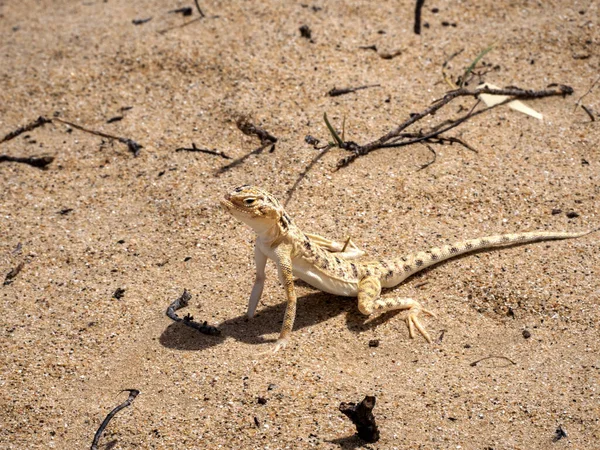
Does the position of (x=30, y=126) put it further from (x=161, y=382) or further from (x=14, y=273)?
(x=161, y=382)

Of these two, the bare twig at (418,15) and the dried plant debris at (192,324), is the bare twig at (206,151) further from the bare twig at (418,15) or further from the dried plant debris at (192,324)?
the bare twig at (418,15)

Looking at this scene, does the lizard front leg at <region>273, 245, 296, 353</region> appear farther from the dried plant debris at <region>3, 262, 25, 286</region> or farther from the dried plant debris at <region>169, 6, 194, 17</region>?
the dried plant debris at <region>169, 6, 194, 17</region>

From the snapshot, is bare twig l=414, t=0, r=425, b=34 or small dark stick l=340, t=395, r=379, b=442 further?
bare twig l=414, t=0, r=425, b=34

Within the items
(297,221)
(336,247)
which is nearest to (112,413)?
(336,247)

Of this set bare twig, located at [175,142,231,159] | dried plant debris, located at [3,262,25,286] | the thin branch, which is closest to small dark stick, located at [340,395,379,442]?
the thin branch

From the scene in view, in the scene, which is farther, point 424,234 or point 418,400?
point 424,234

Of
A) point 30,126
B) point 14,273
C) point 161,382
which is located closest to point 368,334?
point 161,382

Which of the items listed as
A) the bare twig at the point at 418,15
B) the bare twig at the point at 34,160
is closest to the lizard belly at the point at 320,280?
the bare twig at the point at 34,160
